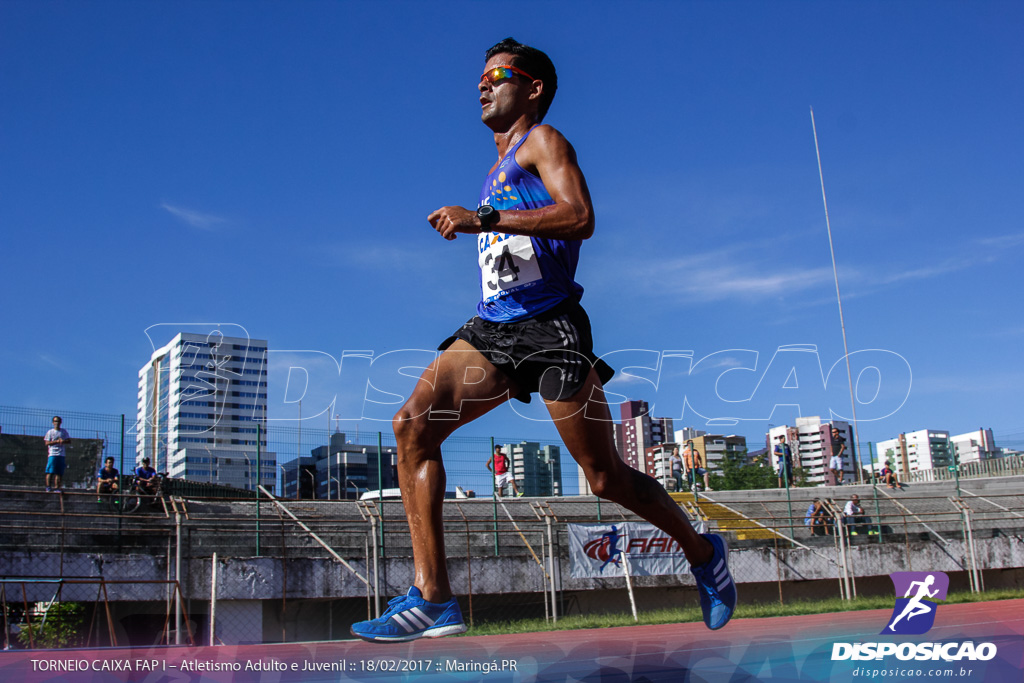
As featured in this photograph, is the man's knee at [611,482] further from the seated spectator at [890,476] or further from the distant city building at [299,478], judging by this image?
the seated spectator at [890,476]

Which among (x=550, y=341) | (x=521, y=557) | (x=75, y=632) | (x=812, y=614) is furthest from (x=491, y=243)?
(x=521, y=557)

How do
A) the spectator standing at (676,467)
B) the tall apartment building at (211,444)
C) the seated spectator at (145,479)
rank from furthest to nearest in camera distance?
the spectator standing at (676,467)
the seated spectator at (145,479)
the tall apartment building at (211,444)

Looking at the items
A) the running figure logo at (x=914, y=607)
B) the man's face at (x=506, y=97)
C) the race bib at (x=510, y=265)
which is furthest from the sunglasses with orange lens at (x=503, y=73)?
the running figure logo at (x=914, y=607)

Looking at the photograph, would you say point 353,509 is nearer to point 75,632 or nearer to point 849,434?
point 75,632

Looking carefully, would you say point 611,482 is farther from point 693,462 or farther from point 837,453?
point 837,453

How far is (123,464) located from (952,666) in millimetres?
13728

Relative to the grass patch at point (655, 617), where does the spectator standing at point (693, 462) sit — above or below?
above

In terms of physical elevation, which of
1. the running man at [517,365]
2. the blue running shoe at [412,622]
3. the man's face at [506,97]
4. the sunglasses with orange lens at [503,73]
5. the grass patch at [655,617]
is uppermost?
the sunglasses with orange lens at [503,73]

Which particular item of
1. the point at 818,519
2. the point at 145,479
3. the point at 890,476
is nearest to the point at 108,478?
the point at 145,479

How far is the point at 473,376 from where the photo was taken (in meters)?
3.23

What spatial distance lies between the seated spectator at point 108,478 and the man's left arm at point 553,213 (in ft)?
42.1

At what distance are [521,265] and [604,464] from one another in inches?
33.7

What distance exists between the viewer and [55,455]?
13.8 metres

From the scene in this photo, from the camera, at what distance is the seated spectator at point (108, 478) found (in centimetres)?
1374
